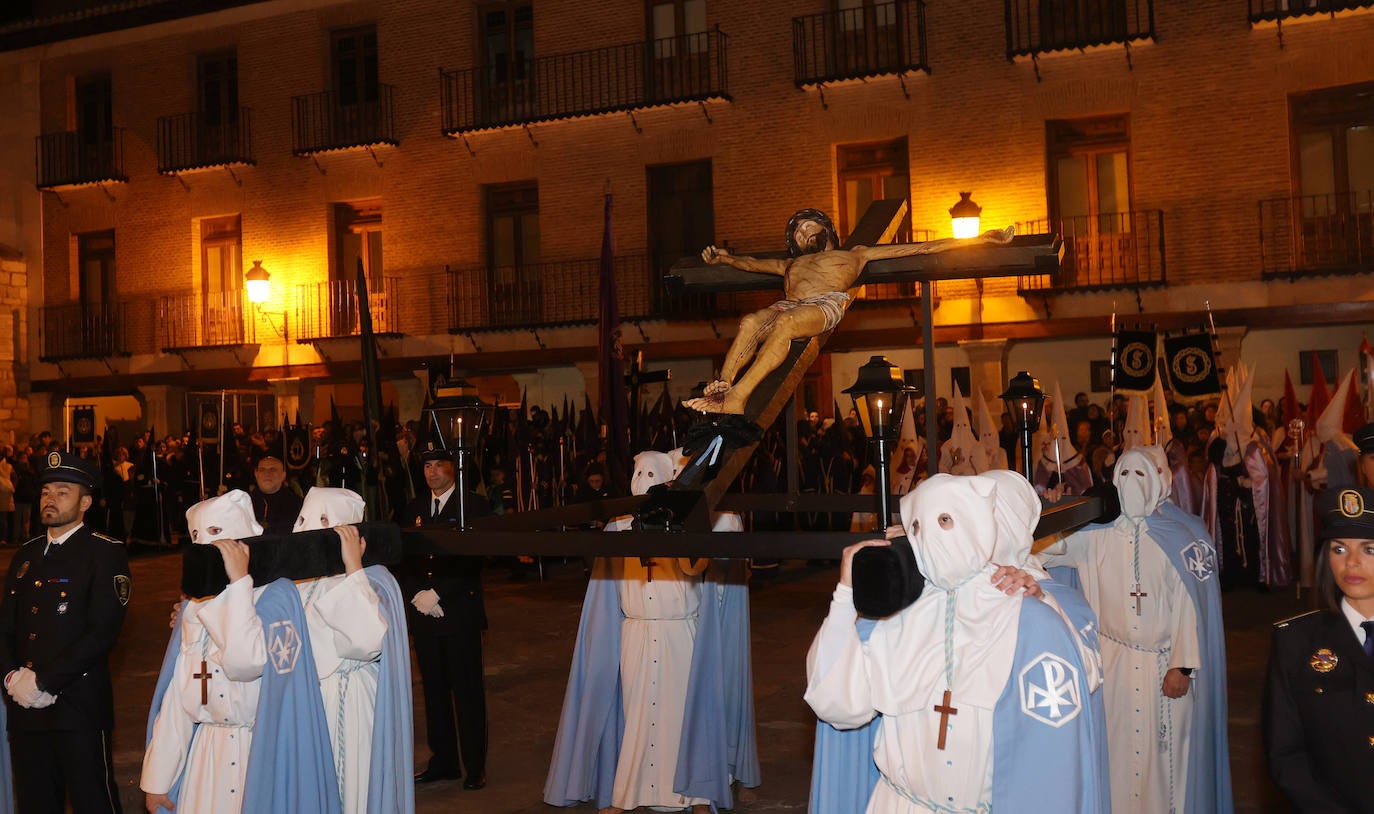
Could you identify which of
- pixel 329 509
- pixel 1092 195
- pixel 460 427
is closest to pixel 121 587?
pixel 329 509

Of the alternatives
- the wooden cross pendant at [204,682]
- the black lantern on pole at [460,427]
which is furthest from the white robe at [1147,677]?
the wooden cross pendant at [204,682]

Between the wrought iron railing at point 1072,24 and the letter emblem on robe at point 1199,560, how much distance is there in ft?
45.2

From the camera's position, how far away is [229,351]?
24.2m

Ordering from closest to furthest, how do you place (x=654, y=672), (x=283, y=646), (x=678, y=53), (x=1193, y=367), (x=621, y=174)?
(x=283, y=646)
(x=654, y=672)
(x=1193, y=367)
(x=678, y=53)
(x=621, y=174)

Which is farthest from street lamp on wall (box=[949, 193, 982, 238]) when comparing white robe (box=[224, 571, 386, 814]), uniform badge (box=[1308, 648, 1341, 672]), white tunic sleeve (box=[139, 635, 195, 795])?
white tunic sleeve (box=[139, 635, 195, 795])

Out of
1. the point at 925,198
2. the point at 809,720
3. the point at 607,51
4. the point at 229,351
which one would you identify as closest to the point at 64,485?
the point at 809,720

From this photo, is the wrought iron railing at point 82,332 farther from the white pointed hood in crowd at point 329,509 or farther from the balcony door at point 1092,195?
the white pointed hood in crowd at point 329,509

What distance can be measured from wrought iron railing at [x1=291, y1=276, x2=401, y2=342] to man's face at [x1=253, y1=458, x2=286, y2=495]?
46.7 feet

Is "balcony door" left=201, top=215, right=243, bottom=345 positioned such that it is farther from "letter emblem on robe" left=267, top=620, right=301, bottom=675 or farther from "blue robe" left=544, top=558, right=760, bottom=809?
"letter emblem on robe" left=267, top=620, right=301, bottom=675

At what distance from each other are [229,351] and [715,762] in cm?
1987

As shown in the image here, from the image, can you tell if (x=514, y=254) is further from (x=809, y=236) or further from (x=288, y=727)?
(x=288, y=727)

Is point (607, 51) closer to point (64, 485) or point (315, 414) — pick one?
point (315, 414)

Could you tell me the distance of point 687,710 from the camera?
6.61 meters

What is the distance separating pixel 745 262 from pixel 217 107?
70.4ft
